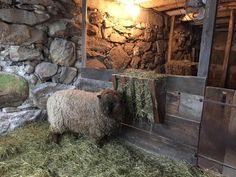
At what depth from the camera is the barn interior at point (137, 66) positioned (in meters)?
1.94

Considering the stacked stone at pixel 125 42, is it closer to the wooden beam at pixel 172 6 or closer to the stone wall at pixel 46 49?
the stone wall at pixel 46 49

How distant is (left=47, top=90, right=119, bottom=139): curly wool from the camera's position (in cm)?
241

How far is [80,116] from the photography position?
95.6 inches

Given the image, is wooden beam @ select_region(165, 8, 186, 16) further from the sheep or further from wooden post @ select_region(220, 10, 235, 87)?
the sheep

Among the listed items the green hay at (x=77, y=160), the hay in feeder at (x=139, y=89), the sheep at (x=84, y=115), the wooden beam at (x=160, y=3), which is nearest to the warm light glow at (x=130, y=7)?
the wooden beam at (x=160, y=3)

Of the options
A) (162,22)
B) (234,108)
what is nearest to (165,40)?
(162,22)

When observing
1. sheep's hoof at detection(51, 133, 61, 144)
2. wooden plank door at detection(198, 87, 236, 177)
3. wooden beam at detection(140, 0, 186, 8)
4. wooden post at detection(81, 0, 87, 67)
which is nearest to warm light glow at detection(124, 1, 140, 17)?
wooden beam at detection(140, 0, 186, 8)

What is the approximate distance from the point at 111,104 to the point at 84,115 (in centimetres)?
39

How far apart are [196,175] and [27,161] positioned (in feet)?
5.45

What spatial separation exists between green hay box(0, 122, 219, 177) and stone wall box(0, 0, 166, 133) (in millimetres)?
519

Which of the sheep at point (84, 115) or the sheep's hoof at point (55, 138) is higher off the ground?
the sheep at point (84, 115)

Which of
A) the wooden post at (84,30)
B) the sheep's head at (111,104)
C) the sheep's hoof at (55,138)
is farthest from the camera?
the wooden post at (84,30)

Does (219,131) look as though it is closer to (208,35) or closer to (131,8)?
(208,35)

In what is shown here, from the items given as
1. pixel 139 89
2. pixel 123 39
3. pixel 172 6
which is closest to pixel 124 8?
pixel 123 39
